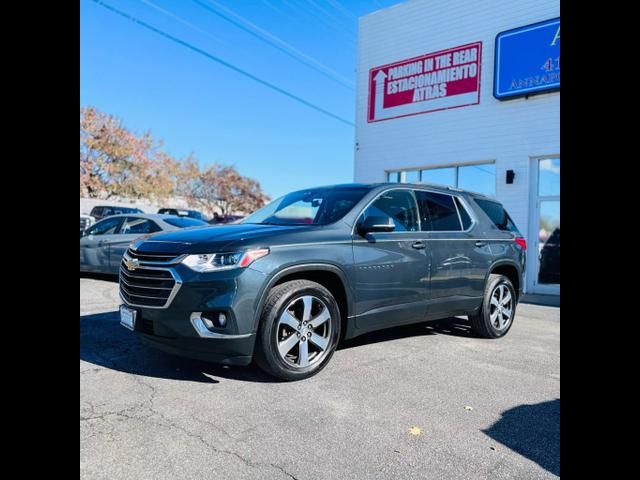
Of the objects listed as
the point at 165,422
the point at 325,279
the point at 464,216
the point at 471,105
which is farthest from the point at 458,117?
the point at 165,422

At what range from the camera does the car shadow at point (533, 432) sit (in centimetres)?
268

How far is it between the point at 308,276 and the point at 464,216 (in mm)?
2402

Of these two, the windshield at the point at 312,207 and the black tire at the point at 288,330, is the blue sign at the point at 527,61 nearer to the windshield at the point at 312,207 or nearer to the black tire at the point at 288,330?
the windshield at the point at 312,207

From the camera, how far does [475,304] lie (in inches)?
213

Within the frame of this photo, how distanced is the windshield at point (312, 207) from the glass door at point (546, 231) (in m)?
7.58

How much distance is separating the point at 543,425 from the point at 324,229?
2.22 metres

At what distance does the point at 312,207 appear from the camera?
15.8 ft

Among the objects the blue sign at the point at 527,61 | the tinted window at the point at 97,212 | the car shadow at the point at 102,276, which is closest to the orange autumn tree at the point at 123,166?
the tinted window at the point at 97,212

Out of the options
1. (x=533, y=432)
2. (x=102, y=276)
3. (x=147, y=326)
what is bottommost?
(x=533, y=432)

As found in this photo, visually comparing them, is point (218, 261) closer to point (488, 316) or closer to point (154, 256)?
point (154, 256)

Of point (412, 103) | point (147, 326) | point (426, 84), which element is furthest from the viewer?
point (412, 103)
